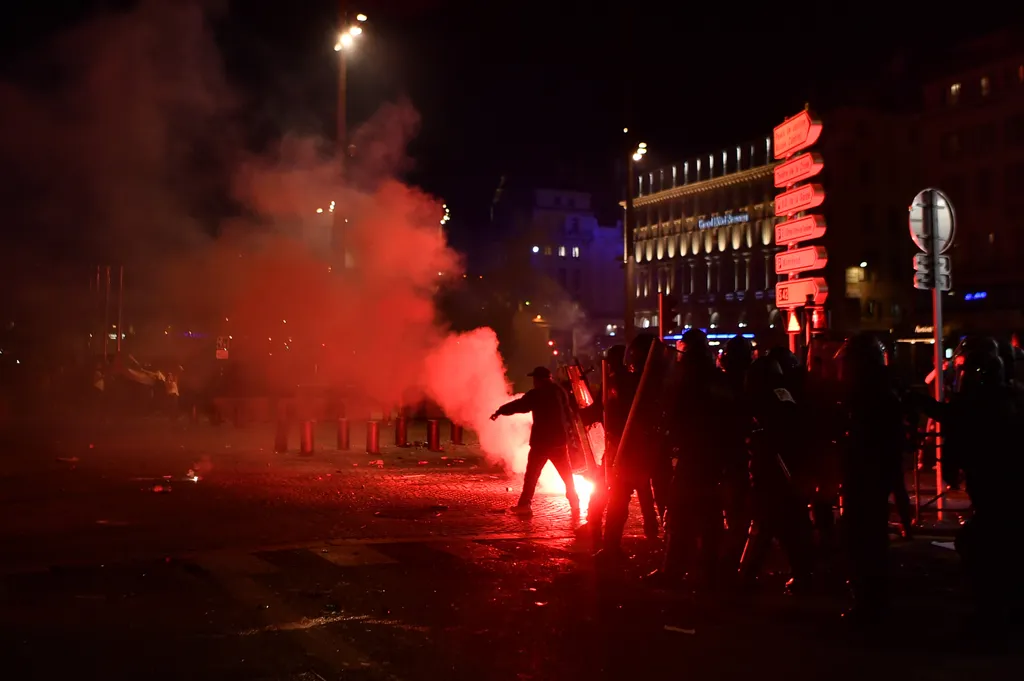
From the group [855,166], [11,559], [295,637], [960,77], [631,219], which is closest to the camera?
[295,637]

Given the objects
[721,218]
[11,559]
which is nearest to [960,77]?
[721,218]

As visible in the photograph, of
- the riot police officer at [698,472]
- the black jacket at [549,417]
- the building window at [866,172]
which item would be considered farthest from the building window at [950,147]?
the riot police officer at [698,472]

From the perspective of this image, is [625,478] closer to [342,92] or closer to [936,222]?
[936,222]

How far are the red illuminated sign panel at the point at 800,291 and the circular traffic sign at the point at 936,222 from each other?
245cm

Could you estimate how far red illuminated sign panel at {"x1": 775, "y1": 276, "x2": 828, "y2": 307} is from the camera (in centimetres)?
1427

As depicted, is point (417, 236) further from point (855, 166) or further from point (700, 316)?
point (700, 316)

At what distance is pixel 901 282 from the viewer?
210ft

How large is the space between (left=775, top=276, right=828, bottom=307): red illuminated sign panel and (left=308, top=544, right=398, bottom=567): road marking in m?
8.34

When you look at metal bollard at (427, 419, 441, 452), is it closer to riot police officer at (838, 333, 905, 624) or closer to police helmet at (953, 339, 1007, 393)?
riot police officer at (838, 333, 905, 624)

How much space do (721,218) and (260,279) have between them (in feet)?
197

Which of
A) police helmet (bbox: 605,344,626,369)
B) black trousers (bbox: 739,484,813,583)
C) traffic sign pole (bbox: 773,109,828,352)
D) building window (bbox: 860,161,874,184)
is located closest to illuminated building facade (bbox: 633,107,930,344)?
building window (bbox: 860,161,874,184)

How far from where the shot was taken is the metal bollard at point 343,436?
18.0 meters

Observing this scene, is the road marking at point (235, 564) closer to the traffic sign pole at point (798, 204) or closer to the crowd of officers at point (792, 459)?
the crowd of officers at point (792, 459)

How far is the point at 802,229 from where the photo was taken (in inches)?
574
